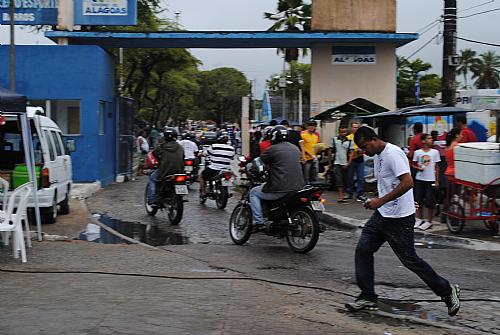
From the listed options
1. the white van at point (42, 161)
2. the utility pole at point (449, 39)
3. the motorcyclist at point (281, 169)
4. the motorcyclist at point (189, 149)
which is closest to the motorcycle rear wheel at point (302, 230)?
the motorcyclist at point (281, 169)

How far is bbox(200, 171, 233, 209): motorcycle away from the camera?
1473 cm

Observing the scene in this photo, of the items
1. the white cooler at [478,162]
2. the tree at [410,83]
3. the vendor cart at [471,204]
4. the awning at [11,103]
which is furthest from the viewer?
the tree at [410,83]

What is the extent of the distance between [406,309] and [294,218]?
3157mm

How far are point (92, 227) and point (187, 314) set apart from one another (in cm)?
606

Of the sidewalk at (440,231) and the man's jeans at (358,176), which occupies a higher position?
the man's jeans at (358,176)

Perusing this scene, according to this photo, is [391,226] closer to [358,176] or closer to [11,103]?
[11,103]

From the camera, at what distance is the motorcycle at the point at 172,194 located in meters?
12.2

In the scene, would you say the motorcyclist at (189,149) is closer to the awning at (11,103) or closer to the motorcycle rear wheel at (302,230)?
the motorcycle rear wheel at (302,230)

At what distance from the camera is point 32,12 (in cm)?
1966

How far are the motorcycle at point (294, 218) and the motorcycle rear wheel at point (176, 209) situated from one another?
2285 millimetres

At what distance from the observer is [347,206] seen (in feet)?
49.0

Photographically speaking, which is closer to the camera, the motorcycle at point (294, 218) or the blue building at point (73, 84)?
the motorcycle at point (294, 218)

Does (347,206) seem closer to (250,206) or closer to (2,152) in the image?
(250,206)

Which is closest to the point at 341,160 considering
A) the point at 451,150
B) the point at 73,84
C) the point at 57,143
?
the point at 451,150
